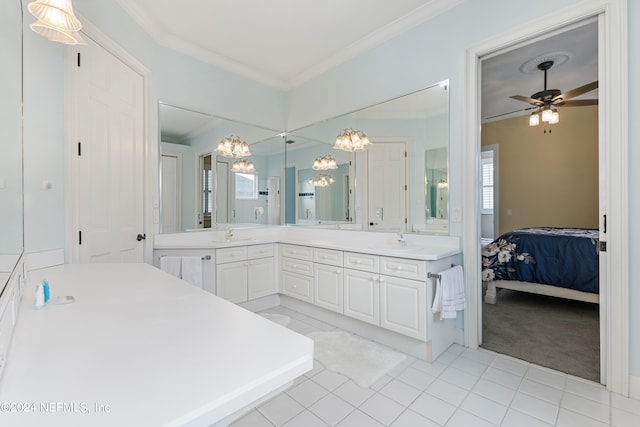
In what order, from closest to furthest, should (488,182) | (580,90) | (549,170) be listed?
1. (580,90)
2. (549,170)
3. (488,182)

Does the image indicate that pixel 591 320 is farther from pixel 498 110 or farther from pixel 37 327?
pixel 37 327

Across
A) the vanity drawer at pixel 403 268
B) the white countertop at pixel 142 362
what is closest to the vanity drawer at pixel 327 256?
the vanity drawer at pixel 403 268


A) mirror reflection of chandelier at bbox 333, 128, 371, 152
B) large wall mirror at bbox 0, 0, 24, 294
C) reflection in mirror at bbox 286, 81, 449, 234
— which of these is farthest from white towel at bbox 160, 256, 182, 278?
mirror reflection of chandelier at bbox 333, 128, 371, 152

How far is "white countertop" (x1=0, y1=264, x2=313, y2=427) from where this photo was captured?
482 millimetres

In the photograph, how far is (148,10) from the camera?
2658mm

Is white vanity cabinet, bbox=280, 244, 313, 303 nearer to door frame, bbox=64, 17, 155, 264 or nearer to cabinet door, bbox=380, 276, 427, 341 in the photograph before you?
cabinet door, bbox=380, 276, 427, 341

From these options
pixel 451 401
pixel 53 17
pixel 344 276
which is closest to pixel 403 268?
pixel 344 276

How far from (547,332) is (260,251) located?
298 centimetres

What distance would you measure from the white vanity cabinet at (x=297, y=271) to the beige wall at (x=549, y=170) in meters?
4.98

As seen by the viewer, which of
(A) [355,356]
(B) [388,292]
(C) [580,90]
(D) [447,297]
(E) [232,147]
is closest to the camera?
(D) [447,297]

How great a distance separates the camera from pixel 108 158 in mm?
2400

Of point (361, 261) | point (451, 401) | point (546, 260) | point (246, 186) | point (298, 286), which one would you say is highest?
point (246, 186)

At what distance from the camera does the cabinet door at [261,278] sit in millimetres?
3291

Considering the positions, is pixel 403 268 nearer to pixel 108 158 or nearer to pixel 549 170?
pixel 108 158
